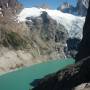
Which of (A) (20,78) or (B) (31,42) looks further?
(B) (31,42)

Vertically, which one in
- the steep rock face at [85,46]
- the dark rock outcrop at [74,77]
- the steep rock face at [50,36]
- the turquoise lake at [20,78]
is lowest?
the steep rock face at [50,36]

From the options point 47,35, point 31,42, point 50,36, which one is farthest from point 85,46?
point 47,35

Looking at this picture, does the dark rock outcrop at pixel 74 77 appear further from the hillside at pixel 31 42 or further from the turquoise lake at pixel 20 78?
the hillside at pixel 31 42

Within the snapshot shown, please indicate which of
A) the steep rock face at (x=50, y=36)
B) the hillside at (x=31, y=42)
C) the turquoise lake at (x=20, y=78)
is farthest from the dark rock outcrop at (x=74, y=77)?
the steep rock face at (x=50, y=36)

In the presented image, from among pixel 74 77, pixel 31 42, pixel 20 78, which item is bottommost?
pixel 31 42

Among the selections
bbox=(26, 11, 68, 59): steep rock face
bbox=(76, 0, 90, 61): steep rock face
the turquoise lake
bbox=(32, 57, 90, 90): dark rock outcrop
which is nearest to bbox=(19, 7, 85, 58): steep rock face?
bbox=(26, 11, 68, 59): steep rock face

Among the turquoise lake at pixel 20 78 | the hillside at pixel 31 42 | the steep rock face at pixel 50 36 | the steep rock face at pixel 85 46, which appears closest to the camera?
the turquoise lake at pixel 20 78

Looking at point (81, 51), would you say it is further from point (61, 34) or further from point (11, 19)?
point (61, 34)

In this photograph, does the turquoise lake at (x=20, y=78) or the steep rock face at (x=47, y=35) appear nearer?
the turquoise lake at (x=20, y=78)

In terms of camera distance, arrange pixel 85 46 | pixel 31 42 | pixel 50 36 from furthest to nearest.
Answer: pixel 50 36 → pixel 31 42 → pixel 85 46

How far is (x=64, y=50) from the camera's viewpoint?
187m

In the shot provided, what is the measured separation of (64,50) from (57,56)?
15.7 metres

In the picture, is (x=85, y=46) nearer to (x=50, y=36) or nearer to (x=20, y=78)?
(x=20, y=78)

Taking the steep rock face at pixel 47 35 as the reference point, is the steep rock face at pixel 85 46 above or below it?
above
